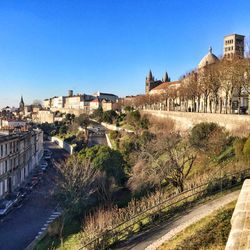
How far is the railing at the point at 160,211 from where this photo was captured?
14336 mm

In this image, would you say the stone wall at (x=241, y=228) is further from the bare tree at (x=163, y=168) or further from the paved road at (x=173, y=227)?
the bare tree at (x=163, y=168)

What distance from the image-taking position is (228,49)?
108688 mm

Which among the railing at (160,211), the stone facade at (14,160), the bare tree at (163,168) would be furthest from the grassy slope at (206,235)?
the stone facade at (14,160)

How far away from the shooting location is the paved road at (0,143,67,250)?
2320 centimetres

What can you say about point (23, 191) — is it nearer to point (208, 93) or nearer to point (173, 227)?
point (173, 227)

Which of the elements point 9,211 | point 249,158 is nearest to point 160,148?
point 249,158

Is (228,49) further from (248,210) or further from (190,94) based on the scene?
(248,210)

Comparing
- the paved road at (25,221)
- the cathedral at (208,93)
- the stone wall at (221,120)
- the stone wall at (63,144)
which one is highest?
the cathedral at (208,93)

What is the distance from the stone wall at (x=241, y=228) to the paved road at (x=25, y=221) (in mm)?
19100

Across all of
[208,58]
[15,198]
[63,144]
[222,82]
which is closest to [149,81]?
[208,58]

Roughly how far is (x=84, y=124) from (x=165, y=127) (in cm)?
4068

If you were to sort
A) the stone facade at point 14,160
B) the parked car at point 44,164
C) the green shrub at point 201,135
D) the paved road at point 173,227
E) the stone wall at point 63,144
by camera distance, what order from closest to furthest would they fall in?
the paved road at point 173,227 < the green shrub at point 201,135 < the stone facade at point 14,160 < the parked car at point 44,164 < the stone wall at point 63,144

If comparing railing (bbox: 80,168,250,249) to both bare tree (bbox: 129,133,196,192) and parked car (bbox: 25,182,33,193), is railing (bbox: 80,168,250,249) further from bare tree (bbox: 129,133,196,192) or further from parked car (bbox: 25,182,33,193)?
parked car (bbox: 25,182,33,193)

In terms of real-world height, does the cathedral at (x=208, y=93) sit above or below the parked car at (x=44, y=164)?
above
